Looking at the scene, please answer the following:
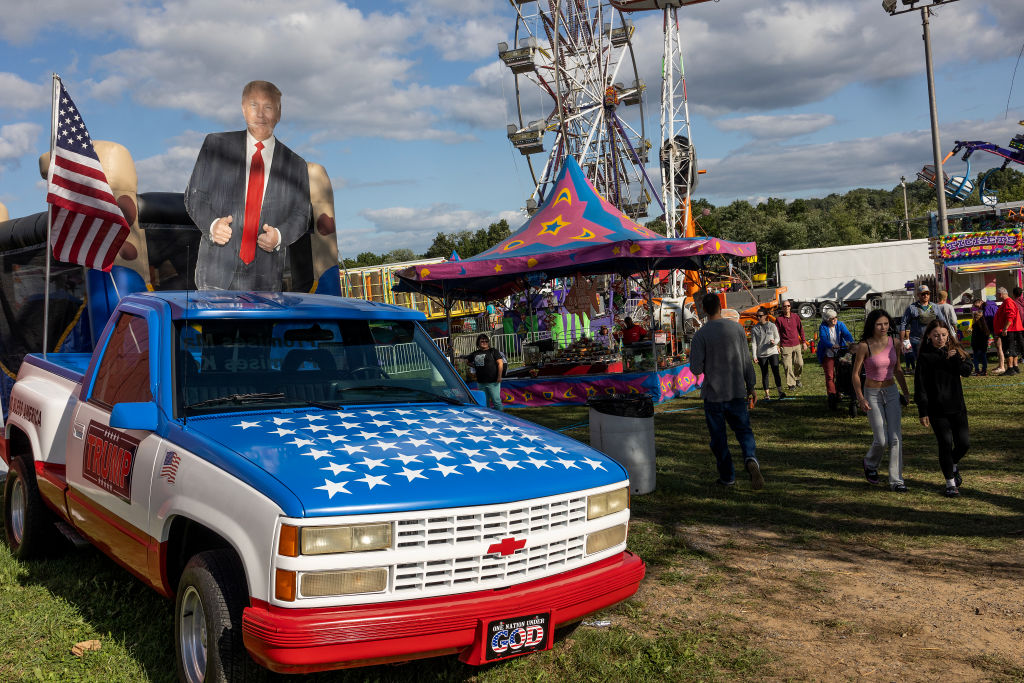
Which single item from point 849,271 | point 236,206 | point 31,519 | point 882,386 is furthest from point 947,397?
point 849,271

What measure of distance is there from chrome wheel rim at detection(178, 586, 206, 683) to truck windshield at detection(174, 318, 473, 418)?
0.86m

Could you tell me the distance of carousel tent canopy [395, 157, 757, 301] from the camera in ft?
49.2

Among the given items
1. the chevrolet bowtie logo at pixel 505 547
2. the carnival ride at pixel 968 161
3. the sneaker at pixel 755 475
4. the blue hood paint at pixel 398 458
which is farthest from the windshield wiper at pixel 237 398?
the carnival ride at pixel 968 161

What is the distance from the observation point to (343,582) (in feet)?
9.80

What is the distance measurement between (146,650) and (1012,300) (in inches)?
654

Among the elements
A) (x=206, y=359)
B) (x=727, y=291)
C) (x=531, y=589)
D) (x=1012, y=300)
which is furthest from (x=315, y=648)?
(x=727, y=291)

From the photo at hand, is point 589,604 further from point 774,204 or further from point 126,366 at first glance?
point 774,204

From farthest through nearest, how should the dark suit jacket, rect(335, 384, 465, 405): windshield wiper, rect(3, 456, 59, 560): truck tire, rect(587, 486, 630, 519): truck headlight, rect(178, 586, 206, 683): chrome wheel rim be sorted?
the dark suit jacket, rect(3, 456, 59, 560): truck tire, rect(335, 384, 465, 405): windshield wiper, rect(587, 486, 630, 519): truck headlight, rect(178, 586, 206, 683): chrome wheel rim

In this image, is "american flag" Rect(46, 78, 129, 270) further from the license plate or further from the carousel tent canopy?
the carousel tent canopy

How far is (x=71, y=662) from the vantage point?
13.9 ft

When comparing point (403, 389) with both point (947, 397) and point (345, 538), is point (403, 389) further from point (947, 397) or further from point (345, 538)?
point (947, 397)

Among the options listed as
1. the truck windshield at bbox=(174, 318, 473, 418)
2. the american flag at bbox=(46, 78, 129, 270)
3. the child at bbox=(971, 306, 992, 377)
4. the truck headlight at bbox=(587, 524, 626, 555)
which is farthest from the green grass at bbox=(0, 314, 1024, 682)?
the child at bbox=(971, 306, 992, 377)

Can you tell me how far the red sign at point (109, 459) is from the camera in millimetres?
4070

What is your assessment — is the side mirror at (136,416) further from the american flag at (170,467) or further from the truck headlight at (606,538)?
the truck headlight at (606,538)
